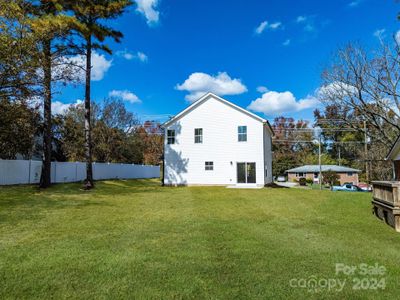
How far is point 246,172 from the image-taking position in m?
20.3

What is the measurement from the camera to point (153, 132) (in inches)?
1793

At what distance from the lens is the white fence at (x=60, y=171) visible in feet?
54.9

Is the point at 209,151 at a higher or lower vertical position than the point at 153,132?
lower

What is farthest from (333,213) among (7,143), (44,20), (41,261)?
(7,143)

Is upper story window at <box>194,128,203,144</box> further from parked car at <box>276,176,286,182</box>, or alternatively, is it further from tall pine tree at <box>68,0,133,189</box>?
parked car at <box>276,176,286,182</box>

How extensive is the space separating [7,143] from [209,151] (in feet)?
47.9

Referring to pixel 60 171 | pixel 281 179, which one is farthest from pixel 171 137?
pixel 281 179

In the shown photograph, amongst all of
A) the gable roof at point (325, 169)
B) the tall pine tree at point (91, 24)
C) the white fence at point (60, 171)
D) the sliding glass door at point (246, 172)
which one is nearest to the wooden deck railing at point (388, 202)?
the sliding glass door at point (246, 172)

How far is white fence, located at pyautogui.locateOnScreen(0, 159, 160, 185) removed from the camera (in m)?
16.7

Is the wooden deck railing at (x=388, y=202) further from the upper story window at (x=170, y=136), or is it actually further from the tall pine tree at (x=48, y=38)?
the upper story window at (x=170, y=136)

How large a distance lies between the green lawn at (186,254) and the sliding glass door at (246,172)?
11.5m

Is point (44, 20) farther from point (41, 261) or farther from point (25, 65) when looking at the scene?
point (41, 261)

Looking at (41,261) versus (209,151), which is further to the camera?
(209,151)

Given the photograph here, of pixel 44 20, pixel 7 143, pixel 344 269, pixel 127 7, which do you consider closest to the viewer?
pixel 344 269
